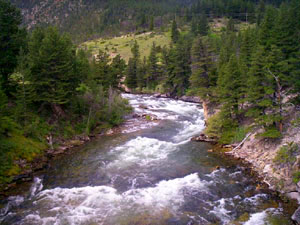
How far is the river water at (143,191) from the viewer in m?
15.9

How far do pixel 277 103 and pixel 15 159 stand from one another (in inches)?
959

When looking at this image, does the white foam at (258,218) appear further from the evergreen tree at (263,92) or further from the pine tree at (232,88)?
the pine tree at (232,88)

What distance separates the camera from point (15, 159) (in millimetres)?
23203

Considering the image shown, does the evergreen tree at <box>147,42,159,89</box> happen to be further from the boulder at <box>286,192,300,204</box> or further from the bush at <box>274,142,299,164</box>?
the boulder at <box>286,192,300,204</box>

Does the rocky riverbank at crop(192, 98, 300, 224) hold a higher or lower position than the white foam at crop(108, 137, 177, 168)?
higher

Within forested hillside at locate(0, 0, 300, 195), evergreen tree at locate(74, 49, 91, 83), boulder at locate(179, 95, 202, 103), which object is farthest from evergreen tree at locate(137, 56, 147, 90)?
evergreen tree at locate(74, 49, 91, 83)

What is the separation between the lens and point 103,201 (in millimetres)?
18047

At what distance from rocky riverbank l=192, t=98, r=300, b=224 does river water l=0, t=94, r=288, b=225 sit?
4.47ft

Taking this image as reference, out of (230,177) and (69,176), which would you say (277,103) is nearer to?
(230,177)

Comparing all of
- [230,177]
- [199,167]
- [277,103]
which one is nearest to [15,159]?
[199,167]

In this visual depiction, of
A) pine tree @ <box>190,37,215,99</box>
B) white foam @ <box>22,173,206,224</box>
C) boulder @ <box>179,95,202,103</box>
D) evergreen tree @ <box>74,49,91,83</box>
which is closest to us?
white foam @ <box>22,173,206,224</box>

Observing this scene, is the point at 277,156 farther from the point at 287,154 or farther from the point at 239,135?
the point at 239,135

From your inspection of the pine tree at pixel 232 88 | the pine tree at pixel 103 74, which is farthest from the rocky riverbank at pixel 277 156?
the pine tree at pixel 103 74

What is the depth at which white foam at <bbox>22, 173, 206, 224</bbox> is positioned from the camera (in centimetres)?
1609
